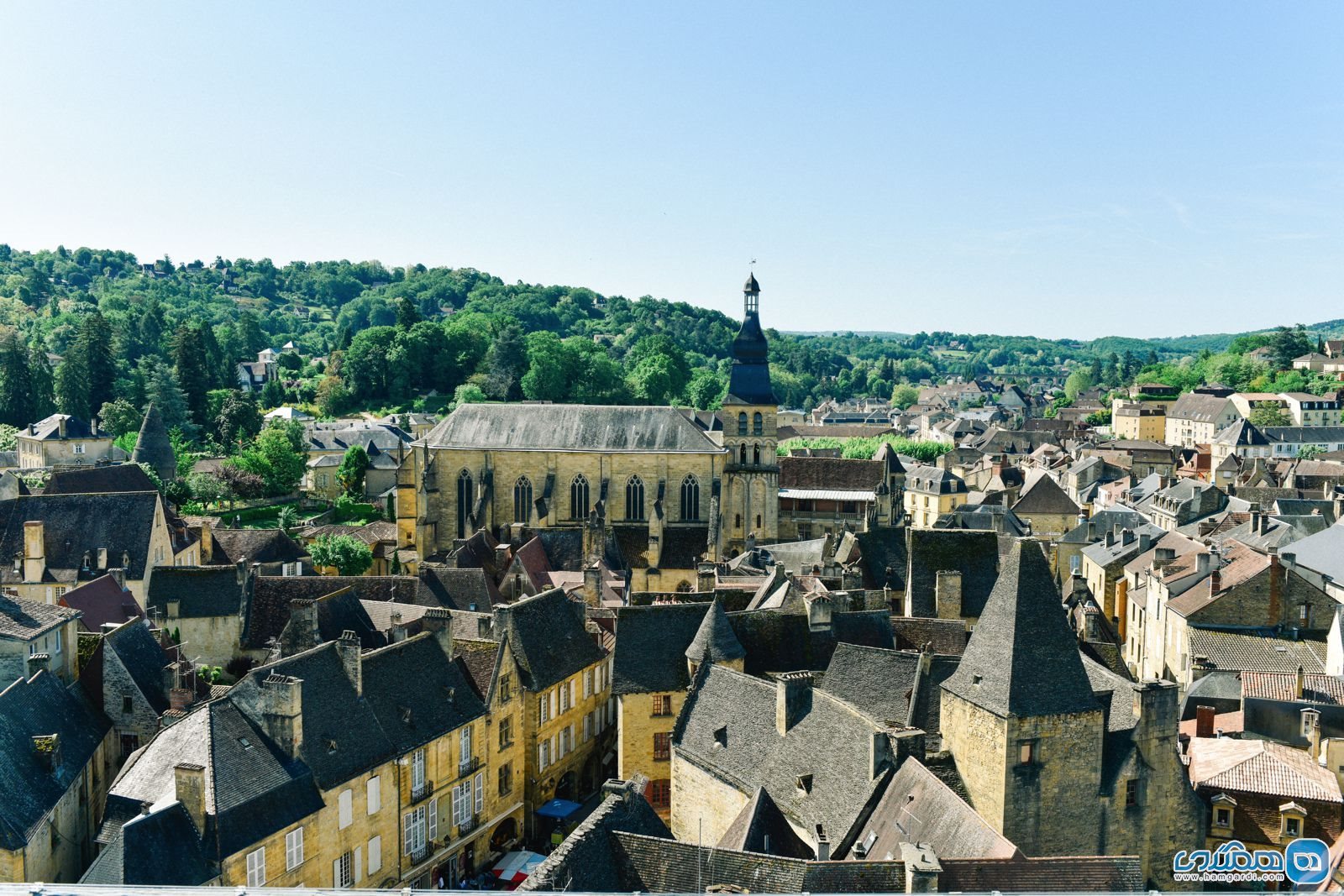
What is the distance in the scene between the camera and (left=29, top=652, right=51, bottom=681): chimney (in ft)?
101

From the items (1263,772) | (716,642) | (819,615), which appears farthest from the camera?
(819,615)

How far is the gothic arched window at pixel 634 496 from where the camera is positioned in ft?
227

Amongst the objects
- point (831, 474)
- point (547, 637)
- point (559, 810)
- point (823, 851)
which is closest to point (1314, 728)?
point (823, 851)

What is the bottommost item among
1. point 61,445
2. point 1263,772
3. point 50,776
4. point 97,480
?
point 1263,772

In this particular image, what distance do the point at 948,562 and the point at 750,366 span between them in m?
29.1

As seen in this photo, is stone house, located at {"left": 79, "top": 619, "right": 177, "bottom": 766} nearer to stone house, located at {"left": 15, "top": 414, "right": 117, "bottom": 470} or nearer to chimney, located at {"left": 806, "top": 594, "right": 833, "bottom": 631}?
chimney, located at {"left": 806, "top": 594, "right": 833, "bottom": 631}

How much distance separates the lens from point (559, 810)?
35500mm

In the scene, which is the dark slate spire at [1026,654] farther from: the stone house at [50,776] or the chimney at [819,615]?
the stone house at [50,776]

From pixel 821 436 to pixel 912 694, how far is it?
403 feet

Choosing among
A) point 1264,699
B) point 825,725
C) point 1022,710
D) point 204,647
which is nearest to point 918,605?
point 1264,699

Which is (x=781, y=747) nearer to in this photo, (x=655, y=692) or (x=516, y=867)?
(x=655, y=692)

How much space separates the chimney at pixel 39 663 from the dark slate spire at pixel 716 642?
1810 cm

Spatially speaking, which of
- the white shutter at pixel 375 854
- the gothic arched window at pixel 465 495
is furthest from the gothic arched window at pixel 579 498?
the white shutter at pixel 375 854

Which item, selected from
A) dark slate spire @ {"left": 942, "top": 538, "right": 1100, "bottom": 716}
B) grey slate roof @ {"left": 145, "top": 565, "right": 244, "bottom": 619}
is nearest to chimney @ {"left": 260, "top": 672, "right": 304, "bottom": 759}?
grey slate roof @ {"left": 145, "top": 565, "right": 244, "bottom": 619}
